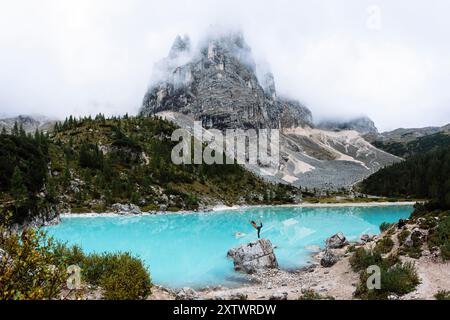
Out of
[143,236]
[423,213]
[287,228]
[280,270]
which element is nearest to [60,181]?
[143,236]

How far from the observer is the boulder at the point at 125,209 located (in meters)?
83.0

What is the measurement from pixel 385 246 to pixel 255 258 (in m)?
10.5

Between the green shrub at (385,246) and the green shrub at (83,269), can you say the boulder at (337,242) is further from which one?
the green shrub at (83,269)

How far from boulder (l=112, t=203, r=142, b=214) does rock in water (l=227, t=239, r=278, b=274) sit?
56.6 m

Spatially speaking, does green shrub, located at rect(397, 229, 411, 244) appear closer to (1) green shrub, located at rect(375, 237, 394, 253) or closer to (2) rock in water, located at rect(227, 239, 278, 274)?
(1) green shrub, located at rect(375, 237, 394, 253)

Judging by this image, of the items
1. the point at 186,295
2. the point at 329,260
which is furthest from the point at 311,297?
the point at 329,260

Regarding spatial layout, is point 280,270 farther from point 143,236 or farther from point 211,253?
point 143,236

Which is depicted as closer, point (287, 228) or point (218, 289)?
point (218, 289)

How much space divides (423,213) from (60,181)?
78767 mm

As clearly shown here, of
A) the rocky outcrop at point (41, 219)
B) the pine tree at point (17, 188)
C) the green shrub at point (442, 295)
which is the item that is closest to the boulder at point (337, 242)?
the green shrub at point (442, 295)

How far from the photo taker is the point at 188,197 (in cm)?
10119

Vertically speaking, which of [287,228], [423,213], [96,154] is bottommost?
[287,228]

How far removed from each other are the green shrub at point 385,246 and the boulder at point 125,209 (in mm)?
66587

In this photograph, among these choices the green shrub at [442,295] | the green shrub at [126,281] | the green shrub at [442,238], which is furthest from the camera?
the green shrub at [442,238]
